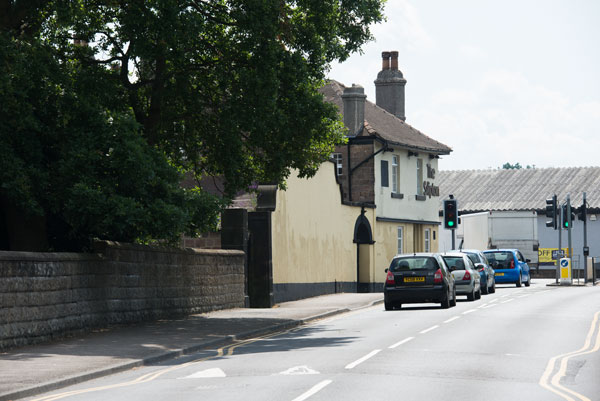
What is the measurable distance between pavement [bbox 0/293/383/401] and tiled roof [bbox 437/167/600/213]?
1928 inches

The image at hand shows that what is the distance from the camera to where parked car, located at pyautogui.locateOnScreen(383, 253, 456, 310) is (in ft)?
92.8

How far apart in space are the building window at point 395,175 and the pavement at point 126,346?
21.6m

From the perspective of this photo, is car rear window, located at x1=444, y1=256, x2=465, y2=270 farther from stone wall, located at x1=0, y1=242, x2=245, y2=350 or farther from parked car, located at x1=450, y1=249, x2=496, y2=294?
stone wall, located at x1=0, y1=242, x2=245, y2=350

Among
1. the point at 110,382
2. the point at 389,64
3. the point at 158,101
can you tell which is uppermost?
the point at 389,64

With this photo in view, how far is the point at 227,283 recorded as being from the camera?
28031 mm

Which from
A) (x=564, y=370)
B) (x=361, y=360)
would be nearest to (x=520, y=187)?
(x=361, y=360)

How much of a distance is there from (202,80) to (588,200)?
176 feet

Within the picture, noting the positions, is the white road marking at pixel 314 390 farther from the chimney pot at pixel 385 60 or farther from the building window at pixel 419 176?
the chimney pot at pixel 385 60

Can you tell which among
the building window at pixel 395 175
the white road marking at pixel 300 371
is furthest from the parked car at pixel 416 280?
the building window at pixel 395 175

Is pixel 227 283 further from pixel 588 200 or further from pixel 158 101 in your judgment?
pixel 588 200

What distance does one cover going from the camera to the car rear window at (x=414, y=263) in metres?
28.4

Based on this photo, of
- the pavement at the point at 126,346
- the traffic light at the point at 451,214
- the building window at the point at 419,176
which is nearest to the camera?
the pavement at the point at 126,346

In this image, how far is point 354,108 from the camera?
154ft

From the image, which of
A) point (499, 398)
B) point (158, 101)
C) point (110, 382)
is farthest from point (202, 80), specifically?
point (499, 398)
